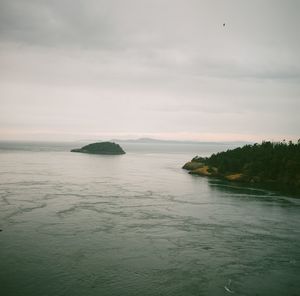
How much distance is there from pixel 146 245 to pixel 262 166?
51.4 meters

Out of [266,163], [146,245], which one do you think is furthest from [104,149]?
[146,245]

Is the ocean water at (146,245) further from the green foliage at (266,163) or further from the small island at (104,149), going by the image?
→ the small island at (104,149)

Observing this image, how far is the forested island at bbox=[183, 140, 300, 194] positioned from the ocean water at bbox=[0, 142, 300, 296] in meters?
20.9

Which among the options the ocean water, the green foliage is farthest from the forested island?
the ocean water

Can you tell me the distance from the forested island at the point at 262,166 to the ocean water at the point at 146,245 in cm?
2088

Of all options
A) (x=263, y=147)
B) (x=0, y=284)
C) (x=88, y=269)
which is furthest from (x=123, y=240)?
(x=263, y=147)

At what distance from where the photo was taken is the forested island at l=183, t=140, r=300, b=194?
6906cm

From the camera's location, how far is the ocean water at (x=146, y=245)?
69.1 feet

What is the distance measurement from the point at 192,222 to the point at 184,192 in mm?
20472

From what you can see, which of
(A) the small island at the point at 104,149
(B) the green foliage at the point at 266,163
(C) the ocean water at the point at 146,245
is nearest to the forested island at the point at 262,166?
(B) the green foliage at the point at 266,163

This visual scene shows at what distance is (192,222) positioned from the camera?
36.0 m

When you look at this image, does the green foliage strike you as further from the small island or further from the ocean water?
the small island

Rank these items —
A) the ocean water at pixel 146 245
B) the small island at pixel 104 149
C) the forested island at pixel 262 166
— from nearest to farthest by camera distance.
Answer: the ocean water at pixel 146 245 → the forested island at pixel 262 166 → the small island at pixel 104 149

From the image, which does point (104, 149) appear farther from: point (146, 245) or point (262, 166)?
point (146, 245)
